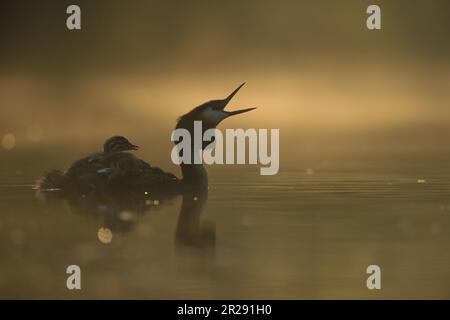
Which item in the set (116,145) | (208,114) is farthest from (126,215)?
(208,114)

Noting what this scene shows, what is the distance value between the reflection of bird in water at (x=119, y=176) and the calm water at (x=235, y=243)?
244 mm

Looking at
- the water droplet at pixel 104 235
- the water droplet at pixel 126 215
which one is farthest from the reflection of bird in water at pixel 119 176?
the water droplet at pixel 104 235

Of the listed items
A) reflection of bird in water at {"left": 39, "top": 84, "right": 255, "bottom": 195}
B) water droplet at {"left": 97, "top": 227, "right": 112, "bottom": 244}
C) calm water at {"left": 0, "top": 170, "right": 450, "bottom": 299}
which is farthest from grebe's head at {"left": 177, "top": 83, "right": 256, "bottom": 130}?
water droplet at {"left": 97, "top": 227, "right": 112, "bottom": 244}

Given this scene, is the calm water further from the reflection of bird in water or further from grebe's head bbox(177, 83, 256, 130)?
grebe's head bbox(177, 83, 256, 130)

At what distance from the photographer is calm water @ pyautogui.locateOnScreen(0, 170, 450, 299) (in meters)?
5.69

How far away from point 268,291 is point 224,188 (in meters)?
4.35

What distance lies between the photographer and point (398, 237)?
714 centimetres

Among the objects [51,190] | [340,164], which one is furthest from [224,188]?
[340,164]

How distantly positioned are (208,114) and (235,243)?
341 centimetres

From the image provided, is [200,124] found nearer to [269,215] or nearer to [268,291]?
[269,215]

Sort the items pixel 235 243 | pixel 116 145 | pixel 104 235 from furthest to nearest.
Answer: pixel 116 145 < pixel 104 235 < pixel 235 243

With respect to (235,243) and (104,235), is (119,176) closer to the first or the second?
(104,235)

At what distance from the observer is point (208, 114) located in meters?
10.1

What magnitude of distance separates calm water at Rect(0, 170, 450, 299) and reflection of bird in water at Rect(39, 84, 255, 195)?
244 mm
